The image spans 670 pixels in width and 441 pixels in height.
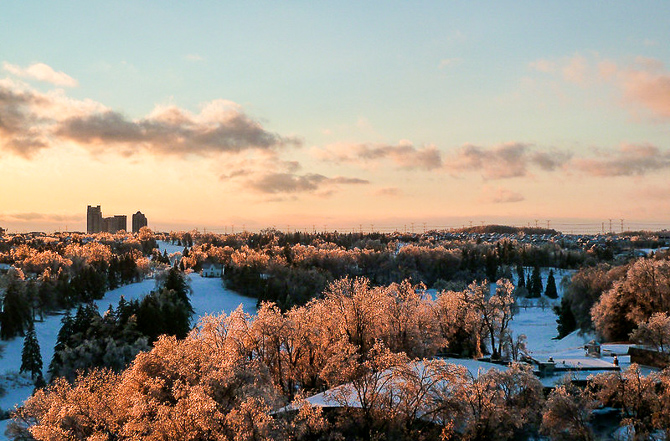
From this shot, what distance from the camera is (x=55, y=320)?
115 metres

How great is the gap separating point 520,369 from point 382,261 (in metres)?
141

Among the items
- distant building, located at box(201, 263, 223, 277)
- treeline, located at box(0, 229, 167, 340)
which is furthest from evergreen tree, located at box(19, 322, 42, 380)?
distant building, located at box(201, 263, 223, 277)

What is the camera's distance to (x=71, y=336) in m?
82.0

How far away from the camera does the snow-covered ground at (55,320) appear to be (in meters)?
80.4

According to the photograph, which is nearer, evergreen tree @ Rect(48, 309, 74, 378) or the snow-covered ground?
evergreen tree @ Rect(48, 309, 74, 378)

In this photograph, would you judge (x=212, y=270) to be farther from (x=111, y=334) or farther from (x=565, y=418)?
(x=565, y=418)

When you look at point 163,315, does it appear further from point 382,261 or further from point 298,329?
point 382,261

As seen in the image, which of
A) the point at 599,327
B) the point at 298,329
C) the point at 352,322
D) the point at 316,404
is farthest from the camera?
the point at 599,327

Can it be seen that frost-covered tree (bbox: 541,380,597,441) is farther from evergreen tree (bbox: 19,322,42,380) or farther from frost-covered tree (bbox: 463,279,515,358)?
evergreen tree (bbox: 19,322,42,380)

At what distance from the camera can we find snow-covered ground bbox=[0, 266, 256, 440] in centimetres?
8044

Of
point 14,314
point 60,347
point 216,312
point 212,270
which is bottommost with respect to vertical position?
point 216,312

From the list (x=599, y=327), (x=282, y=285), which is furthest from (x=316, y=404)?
(x=282, y=285)

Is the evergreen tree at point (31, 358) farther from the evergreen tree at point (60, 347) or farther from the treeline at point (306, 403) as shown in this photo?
the treeline at point (306, 403)

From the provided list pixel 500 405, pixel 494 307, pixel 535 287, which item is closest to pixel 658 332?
pixel 494 307
